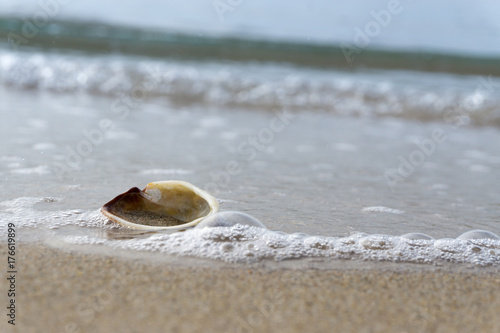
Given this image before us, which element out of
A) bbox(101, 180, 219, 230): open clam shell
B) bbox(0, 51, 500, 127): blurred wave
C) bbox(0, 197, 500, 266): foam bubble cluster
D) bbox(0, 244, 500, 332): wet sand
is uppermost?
bbox(0, 51, 500, 127): blurred wave

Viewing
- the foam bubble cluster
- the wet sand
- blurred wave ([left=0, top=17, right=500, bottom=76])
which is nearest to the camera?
the wet sand

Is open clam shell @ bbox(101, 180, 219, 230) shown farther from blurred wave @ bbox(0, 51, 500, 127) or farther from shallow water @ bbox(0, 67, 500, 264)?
blurred wave @ bbox(0, 51, 500, 127)

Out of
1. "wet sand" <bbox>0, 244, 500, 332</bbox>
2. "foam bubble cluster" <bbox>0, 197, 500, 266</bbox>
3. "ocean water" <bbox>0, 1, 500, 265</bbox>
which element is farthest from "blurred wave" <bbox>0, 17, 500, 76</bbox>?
"wet sand" <bbox>0, 244, 500, 332</bbox>

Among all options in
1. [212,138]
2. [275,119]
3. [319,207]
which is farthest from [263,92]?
[319,207]

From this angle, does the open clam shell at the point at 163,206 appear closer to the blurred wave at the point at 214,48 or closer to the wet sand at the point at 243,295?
the wet sand at the point at 243,295

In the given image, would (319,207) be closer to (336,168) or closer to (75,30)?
(336,168)

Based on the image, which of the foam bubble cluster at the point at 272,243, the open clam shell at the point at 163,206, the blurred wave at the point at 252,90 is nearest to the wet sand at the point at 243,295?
the foam bubble cluster at the point at 272,243

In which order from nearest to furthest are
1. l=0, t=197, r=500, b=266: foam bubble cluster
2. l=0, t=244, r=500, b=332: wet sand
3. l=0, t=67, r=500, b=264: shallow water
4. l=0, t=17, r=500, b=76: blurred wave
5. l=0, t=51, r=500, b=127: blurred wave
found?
l=0, t=244, r=500, b=332: wet sand → l=0, t=197, r=500, b=266: foam bubble cluster → l=0, t=67, r=500, b=264: shallow water → l=0, t=51, r=500, b=127: blurred wave → l=0, t=17, r=500, b=76: blurred wave
